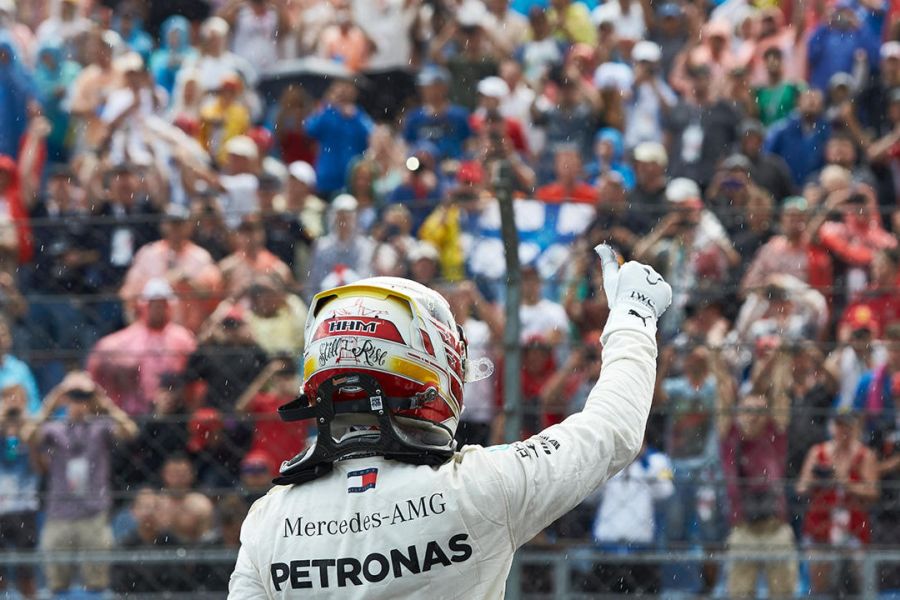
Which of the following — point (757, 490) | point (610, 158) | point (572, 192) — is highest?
point (610, 158)

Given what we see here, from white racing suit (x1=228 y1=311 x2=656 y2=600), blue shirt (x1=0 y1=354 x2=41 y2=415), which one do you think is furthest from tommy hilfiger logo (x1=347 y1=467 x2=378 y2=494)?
blue shirt (x1=0 y1=354 x2=41 y2=415)

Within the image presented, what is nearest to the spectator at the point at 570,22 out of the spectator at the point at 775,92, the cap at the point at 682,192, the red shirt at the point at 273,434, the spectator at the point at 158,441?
the spectator at the point at 775,92

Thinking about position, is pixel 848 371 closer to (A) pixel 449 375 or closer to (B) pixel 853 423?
(B) pixel 853 423

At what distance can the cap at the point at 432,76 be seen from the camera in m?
12.4

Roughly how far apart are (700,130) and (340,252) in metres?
4.27

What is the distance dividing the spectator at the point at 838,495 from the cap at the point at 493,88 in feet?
17.2

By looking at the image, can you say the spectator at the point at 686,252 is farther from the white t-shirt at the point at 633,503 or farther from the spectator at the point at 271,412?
the spectator at the point at 271,412

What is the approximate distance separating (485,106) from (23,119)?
343 centimetres

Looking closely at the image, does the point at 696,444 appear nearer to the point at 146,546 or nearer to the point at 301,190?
the point at 146,546

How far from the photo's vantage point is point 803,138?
1142 cm

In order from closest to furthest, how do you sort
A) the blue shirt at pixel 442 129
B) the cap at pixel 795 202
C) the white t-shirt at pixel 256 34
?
the cap at pixel 795 202
the blue shirt at pixel 442 129
the white t-shirt at pixel 256 34

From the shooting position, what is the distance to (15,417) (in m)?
8.09

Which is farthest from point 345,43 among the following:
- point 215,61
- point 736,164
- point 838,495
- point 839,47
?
point 838,495

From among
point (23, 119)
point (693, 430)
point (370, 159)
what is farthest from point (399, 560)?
point (23, 119)
